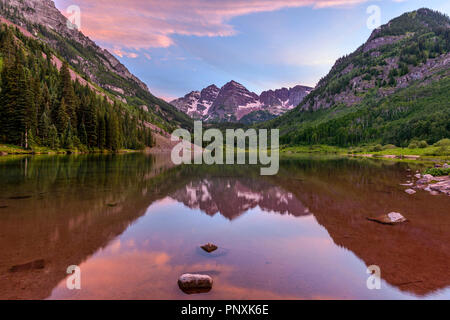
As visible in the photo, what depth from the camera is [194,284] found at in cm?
787

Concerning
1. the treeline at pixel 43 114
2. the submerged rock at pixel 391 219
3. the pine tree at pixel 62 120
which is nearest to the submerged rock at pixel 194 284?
the submerged rock at pixel 391 219

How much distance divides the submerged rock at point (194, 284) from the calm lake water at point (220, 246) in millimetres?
214

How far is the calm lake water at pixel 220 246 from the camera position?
8039 mm

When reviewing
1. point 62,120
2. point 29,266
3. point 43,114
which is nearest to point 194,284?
point 29,266

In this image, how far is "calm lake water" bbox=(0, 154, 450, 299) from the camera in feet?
26.4

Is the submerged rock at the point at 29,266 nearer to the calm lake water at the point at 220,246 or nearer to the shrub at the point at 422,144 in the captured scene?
the calm lake water at the point at 220,246

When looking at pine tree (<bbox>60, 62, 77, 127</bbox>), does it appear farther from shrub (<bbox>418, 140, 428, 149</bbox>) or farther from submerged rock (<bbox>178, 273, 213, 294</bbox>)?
shrub (<bbox>418, 140, 428, 149</bbox>)

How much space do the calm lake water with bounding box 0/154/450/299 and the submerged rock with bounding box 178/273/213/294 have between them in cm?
21

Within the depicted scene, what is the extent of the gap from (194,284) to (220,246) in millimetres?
4323

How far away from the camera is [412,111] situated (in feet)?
655

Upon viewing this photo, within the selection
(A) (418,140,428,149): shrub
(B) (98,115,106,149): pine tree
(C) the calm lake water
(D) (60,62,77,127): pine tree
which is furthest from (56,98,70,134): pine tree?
(A) (418,140,428,149): shrub

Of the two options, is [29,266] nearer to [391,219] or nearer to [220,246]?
[220,246]
